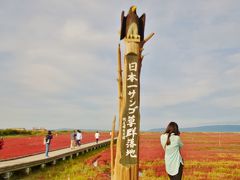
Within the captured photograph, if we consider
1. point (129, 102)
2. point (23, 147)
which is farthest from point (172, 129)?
point (23, 147)

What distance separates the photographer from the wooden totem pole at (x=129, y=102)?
20.6 ft

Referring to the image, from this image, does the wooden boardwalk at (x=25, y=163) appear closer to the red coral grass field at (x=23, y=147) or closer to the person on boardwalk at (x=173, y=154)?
the red coral grass field at (x=23, y=147)

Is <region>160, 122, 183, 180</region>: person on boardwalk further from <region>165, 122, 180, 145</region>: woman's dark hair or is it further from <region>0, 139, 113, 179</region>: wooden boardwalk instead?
<region>0, 139, 113, 179</region>: wooden boardwalk

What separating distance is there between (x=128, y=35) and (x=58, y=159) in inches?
595

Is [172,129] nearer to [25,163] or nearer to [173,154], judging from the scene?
[173,154]

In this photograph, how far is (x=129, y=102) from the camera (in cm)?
636

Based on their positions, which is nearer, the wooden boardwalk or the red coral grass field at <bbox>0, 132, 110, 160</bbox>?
the wooden boardwalk

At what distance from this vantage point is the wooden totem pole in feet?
20.6

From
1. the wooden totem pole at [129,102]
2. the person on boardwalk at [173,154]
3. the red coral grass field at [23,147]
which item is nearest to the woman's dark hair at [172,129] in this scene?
the person on boardwalk at [173,154]

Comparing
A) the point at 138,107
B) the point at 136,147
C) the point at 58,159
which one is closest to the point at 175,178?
the point at 136,147

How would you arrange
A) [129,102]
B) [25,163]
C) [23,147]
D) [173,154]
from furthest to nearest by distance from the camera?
[23,147] → [25,163] → [129,102] → [173,154]

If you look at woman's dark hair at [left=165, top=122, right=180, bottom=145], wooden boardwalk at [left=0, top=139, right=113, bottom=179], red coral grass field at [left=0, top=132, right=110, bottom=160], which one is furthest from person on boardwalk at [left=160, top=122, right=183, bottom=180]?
red coral grass field at [left=0, top=132, right=110, bottom=160]

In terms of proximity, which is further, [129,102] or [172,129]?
[129,102]

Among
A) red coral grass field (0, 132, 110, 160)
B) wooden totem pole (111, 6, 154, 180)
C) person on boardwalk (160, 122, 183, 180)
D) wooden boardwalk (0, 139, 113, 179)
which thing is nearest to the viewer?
person on boardwalk (160, 122, 183, 180)
